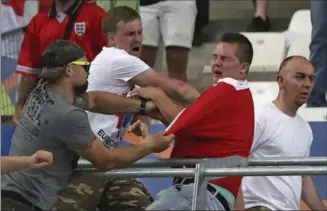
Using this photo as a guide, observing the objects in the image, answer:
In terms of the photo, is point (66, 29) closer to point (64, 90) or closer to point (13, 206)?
point (64, 90)

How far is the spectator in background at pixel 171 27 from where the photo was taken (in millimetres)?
7547

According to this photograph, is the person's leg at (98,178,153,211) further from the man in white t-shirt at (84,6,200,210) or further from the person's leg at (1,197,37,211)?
the person's leg at (1,197,37,211)

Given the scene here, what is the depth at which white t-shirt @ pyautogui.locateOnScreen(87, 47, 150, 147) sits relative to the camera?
496 cm

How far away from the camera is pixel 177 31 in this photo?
24.6 ft

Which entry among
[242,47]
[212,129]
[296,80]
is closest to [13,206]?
[212,129]

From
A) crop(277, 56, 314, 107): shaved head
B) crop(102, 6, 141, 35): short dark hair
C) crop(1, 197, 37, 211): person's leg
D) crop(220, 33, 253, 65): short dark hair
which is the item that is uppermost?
crop(102, 6, 141, 35): short dark hair

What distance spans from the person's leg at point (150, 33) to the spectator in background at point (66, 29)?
1.31m

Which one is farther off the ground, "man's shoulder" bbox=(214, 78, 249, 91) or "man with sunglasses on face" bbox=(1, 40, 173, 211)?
"man's shoulder" bbox=(214, 78, 249, 91)

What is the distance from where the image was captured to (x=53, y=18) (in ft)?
20.9

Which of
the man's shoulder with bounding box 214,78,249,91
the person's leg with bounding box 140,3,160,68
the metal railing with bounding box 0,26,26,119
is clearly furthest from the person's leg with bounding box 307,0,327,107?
the man's shoulder with bounding box 214,78,249,91

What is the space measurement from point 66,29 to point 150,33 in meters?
1.48

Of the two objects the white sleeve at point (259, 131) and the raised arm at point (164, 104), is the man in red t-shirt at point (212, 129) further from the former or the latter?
the white sleeve at point (259, 131)

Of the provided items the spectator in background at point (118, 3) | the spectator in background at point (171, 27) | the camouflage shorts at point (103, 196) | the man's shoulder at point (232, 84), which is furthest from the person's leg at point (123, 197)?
the spectator in background at point (171, 27)

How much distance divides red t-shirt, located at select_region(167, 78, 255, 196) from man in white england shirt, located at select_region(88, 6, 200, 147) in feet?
1.11
